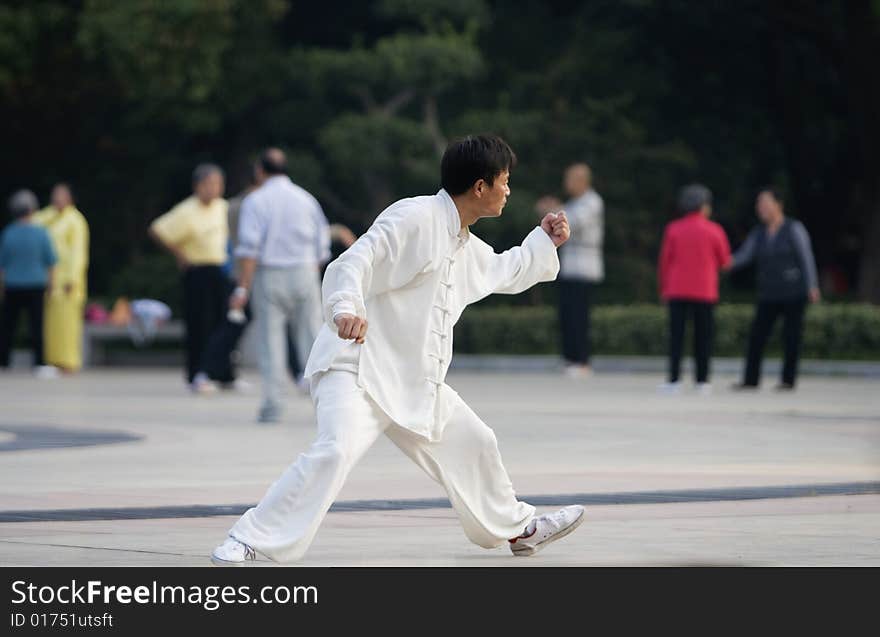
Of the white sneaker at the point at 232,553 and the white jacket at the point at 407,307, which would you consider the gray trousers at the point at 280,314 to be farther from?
the white sneaker at the point at 232,553

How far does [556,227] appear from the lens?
25.6ft

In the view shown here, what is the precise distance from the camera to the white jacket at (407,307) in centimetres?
725

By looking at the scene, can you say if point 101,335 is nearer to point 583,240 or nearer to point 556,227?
point 583,240

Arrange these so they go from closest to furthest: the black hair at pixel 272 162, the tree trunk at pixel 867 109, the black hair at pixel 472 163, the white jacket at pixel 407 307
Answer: the white jacket at pixel 407 307 < the black hair at pixel 472 163 < the black hair at pixel 272 162 < the tree trunk at pixel 867 109

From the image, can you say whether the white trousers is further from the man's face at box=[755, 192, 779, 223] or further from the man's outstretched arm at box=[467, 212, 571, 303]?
the man's face at box=[755, 192, 779, 223]

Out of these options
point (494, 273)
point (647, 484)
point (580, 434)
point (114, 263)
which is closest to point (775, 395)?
point (580, 434)

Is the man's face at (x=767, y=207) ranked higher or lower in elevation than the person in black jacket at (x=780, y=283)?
higher

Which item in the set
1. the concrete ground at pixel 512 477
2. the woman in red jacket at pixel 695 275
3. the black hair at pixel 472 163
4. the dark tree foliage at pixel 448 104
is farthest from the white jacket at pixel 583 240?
the black hair at pixel 472 163

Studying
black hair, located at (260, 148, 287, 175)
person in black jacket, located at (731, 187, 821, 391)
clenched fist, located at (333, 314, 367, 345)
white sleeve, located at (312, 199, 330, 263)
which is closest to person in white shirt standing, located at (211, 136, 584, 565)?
clenched fist, located at (333, 314, 367, 345)

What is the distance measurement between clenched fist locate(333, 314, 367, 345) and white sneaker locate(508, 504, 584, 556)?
3.55ft

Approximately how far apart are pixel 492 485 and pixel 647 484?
8.66 feet

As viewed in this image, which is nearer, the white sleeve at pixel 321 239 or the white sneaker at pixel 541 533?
the white sneaker at pixel 541 533

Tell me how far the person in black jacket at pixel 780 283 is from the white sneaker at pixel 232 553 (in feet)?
41.9

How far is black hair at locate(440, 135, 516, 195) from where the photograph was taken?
7430 millimetres
